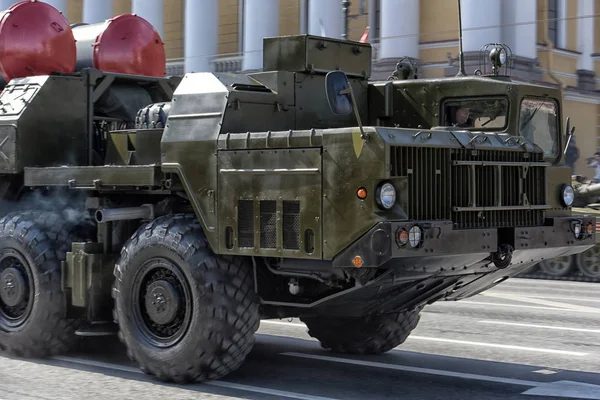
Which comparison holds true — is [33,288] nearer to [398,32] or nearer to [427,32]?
[398,32]

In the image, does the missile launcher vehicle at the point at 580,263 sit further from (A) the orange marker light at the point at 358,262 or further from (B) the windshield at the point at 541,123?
(A) the orange marker light at the point at 358,262

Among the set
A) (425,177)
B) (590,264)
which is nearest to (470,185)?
(425,177)

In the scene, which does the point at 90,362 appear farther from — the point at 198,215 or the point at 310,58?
the point at 310,58

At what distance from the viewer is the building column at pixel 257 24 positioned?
36.5 m

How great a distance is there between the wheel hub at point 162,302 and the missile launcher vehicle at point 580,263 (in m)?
12.8

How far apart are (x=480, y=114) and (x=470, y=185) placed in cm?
144

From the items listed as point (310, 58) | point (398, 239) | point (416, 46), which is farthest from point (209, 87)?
point (416, 46)

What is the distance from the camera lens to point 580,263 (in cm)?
2080

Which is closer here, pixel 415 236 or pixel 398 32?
pixel 415 236

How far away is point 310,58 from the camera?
9.58m

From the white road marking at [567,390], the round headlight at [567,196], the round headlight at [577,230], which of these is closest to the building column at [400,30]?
the round headlight at [567,196]

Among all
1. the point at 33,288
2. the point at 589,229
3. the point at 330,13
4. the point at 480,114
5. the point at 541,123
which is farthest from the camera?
the point at 330,13

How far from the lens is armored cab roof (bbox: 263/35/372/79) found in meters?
9.53

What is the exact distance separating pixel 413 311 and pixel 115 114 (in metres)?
3.67
